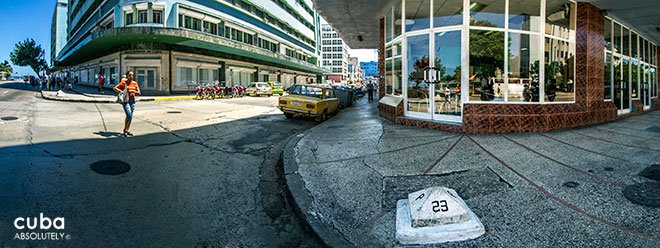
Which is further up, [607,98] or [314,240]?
[607,98]

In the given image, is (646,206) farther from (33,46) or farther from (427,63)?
(33,46)

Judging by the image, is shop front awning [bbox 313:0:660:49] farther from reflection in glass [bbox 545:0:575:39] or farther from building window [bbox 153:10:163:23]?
building window [bbox 153:10:163:23]

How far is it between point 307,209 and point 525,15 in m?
8.02

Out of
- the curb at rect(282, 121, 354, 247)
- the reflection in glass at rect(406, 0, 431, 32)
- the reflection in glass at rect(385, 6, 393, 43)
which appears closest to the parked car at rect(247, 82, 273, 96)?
the reflection in glass at rect(385, 6, 393, 43)

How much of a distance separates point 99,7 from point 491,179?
157 feet

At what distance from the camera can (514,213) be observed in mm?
3924

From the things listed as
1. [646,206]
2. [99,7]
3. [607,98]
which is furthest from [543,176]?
[99,7]

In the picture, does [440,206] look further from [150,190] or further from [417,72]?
[417,72]

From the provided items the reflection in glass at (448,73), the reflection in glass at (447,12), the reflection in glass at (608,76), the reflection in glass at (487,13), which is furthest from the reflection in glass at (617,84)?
the reflection in glass at (447,12)

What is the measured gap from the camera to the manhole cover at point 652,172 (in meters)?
4.78

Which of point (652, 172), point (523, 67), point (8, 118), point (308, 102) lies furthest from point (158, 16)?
point (652, 172)

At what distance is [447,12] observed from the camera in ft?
30.6

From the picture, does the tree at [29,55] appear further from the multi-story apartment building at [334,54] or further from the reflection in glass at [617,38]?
the reflection in glass at [617,38]

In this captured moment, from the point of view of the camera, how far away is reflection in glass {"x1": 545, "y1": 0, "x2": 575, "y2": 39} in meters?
9.27
